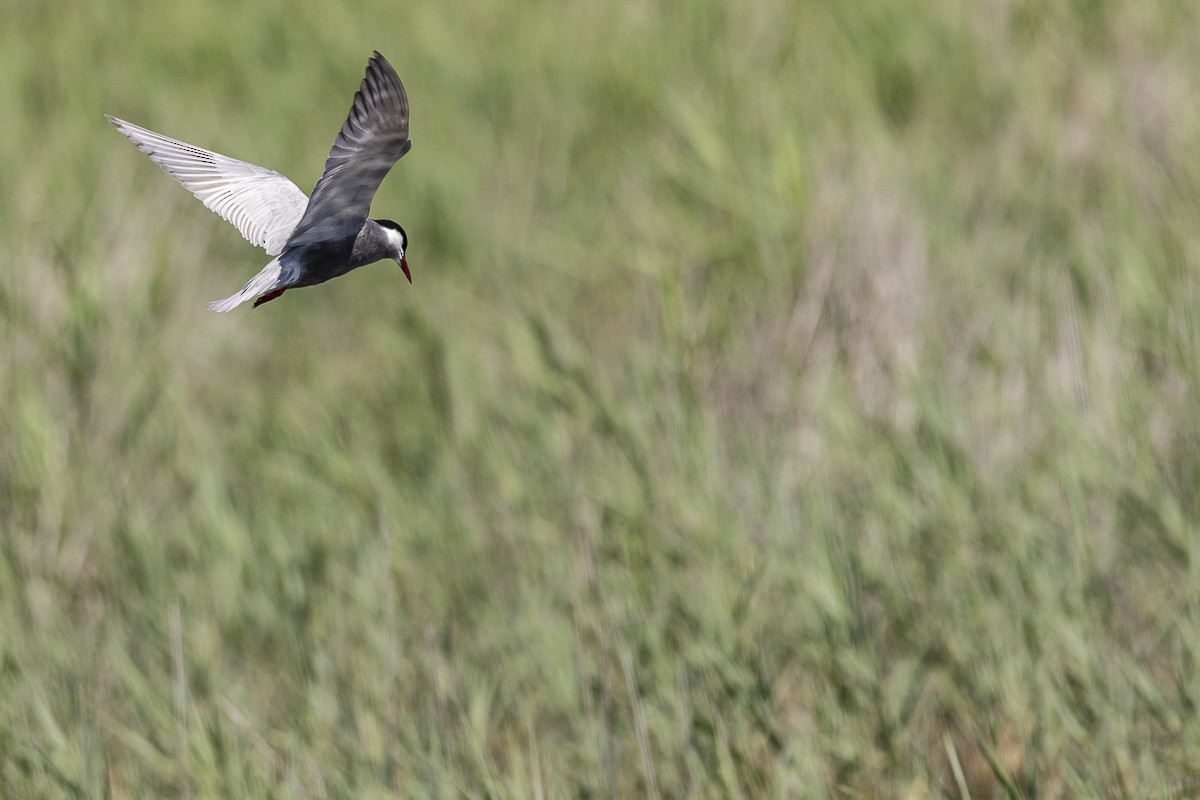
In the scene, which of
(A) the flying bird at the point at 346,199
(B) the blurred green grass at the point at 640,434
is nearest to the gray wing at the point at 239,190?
(A) the flying bird at the point at 346,199

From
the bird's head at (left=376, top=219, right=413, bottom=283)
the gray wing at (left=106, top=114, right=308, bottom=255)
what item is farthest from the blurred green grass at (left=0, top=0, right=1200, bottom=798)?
the bird's head at (left=376, top=219, right=413, bottom=283)

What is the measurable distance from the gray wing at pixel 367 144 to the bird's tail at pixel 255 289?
0.03 metres

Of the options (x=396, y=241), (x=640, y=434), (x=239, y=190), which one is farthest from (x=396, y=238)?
(x=640, y=434)

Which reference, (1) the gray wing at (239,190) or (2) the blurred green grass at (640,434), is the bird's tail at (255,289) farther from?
(2) the blurred green grass at (640,434)

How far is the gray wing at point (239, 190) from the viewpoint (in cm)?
73

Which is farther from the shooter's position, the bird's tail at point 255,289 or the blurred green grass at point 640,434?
the blurred green grass at point 640,434

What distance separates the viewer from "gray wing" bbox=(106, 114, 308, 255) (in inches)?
28.5

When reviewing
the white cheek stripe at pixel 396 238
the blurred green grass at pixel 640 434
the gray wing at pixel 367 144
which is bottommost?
the blurred green grass at pixel 640 434

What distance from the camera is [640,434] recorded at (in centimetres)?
242

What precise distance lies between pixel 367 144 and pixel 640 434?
5.83 ft

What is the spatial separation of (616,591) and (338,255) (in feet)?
5.19

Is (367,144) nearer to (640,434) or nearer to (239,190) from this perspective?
(239,190)

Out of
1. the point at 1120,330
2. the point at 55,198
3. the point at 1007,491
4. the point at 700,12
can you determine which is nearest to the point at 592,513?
the point at 1007,491

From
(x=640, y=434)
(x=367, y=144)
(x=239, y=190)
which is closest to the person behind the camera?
(x=367, y=144)
